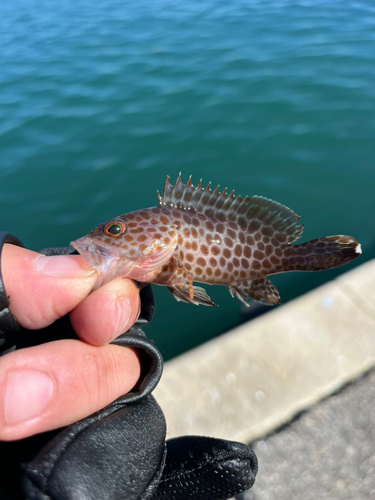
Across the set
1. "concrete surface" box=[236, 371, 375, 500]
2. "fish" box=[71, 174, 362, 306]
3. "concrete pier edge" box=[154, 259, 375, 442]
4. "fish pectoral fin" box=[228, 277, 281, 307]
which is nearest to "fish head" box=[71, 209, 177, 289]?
"fish" box=[71, 174, 362, 306]

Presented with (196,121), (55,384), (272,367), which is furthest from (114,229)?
(196,121)

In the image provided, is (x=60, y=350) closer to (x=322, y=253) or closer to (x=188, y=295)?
(x=188, y=295)

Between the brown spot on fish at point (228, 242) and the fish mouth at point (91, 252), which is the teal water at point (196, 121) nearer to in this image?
the brown spot on fish at point (228, 242)

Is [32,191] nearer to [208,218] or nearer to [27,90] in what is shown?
[27,90]

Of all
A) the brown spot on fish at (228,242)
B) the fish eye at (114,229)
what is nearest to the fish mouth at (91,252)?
the fish eye at (114,229)

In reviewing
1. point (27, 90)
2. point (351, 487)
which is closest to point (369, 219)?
point (351, 487)

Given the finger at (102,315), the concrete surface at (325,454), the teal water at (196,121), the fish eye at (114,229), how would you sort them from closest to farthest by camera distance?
1. the finger at (102,315)
2. the fish eye at (114,229)
3. the concrete surface at (325,454)
4. the teal water at (196,121)

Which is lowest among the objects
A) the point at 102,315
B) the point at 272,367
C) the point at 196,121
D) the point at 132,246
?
the point at 272,367

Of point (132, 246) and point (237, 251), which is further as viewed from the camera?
point (237, 251)
